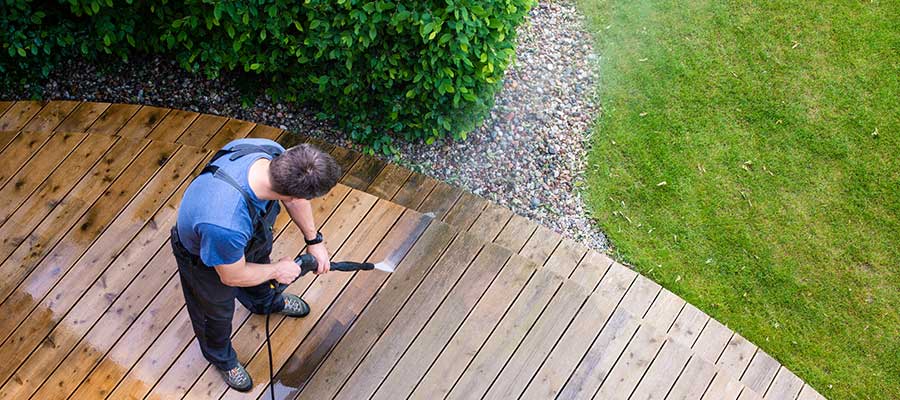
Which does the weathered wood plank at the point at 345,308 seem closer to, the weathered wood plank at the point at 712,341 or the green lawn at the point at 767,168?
the green lawn at the point at 767,168

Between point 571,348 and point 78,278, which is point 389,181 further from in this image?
point 78,278

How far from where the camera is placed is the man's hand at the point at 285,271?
10.5 ft

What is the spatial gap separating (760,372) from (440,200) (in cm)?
206

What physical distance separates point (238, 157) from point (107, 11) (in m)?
2.27

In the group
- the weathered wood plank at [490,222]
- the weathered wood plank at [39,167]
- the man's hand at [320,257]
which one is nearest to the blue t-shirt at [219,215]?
the man's hand at [320,257]

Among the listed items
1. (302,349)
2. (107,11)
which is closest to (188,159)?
(107,11)

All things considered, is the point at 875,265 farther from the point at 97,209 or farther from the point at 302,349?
the point at 97,209

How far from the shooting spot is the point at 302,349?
3914mm

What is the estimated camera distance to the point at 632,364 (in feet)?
13.0

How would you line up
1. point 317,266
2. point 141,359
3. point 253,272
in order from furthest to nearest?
point 141,359 < point 317,266 < point 253,272

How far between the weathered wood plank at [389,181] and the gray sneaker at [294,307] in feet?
2.95

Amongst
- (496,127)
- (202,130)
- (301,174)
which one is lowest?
(496,127)

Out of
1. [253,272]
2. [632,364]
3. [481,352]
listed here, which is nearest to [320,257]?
[253,272]

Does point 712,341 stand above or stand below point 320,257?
below
